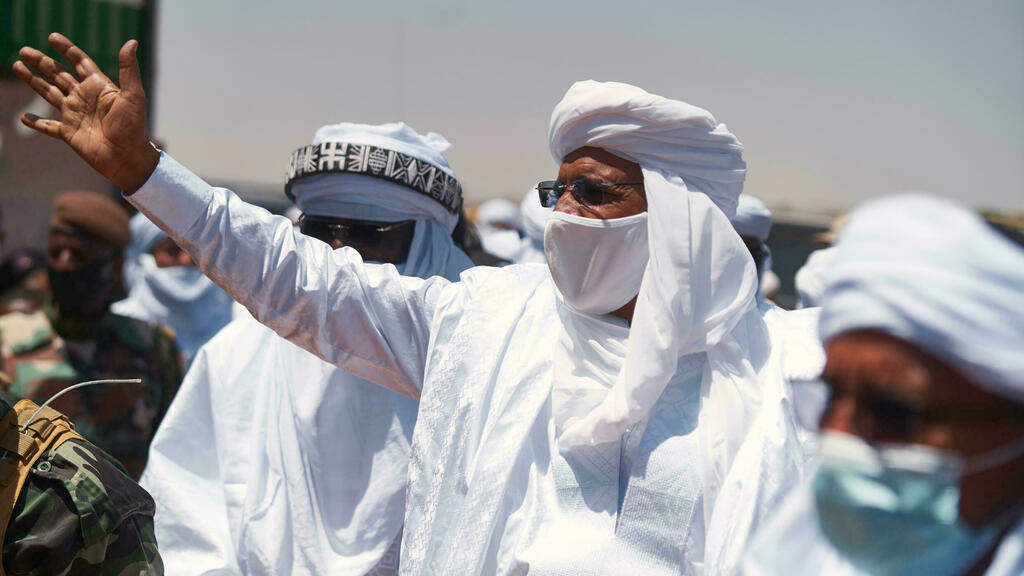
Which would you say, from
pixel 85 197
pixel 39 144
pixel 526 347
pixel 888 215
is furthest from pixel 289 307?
pixel 39 144

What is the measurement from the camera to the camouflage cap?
486 cm

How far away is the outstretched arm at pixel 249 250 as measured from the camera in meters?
2.73

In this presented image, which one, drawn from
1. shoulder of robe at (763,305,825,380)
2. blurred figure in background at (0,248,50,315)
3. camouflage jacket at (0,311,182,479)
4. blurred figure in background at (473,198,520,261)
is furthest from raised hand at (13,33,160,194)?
blurred figure in background at (473,198,520,261)

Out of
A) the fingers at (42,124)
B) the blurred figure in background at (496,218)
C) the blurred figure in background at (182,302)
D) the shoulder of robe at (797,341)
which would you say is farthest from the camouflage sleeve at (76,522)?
the blurred figure in background at (496,218)

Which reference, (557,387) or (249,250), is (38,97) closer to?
(249,250)

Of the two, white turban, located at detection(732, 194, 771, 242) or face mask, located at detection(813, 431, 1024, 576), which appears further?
white turban, located at detection(732, 194, 771, 242)

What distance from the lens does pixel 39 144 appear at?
17.2 m

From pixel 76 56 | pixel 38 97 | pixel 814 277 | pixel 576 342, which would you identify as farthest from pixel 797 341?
pixel 38 97

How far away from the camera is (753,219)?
→ 16.8 ft

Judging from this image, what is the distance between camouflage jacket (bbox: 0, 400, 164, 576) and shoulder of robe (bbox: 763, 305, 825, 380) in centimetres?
147

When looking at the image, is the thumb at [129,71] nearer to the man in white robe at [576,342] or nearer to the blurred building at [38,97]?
the man in white robe at [576,342]

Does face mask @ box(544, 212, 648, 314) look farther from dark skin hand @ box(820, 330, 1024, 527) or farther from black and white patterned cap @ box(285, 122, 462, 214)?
dark skin hand @ box(820, 330, 1024, 527)

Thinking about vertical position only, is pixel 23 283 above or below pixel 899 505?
below

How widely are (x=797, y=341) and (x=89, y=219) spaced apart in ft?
10.5
